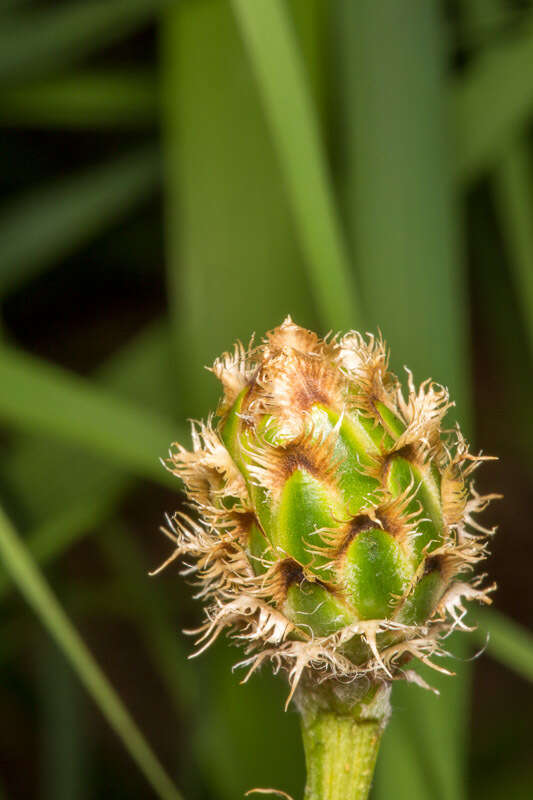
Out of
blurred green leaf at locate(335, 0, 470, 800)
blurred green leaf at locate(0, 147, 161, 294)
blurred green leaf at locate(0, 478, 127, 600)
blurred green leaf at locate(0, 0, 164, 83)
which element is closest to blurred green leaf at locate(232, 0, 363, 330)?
blurred green leaf at locate(335, 0, 470, 800)

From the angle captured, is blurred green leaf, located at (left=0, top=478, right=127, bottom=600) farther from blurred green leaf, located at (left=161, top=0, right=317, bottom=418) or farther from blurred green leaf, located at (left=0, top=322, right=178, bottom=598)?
blurred green leaf, located at (left=161, top=0, right=317, bottom=418)

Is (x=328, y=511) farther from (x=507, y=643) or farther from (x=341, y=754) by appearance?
(x=507, y=643)

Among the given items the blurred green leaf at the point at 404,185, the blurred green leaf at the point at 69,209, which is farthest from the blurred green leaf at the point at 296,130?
the blurred green leaf at the point at 69,209

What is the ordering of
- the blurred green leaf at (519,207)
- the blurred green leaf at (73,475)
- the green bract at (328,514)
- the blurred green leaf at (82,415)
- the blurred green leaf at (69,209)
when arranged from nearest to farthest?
the green bract at (328,514) → the blurred green leaf at (82,415) → the blurred green leaf at (73,475) → the blurred green leaf at (519,207) → the blurred green leaf at (69,209)

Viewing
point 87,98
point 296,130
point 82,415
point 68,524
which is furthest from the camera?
point 87,98

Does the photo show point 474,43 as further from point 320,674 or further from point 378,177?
point 320,674

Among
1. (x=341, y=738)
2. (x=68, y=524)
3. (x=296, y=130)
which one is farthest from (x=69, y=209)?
(x=341, y=738)

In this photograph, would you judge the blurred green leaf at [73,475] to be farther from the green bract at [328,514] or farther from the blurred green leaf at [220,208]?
the green bract at [328,514]
